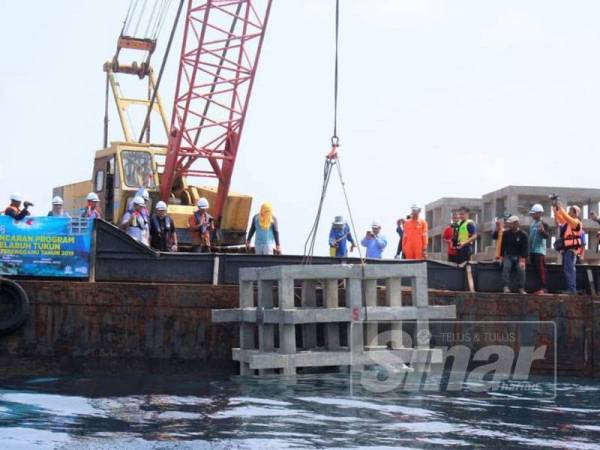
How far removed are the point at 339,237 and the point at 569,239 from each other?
4.54 meters

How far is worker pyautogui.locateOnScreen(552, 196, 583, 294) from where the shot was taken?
18.7 metres

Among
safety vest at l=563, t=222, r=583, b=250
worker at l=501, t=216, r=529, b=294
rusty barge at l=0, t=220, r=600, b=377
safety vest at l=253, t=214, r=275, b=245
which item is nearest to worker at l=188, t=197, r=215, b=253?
safety vest at l=253, t=214, r=275, b=245

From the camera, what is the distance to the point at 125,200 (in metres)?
24.0

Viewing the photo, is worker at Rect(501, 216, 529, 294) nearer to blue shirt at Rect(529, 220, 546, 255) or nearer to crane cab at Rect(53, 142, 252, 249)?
Answer: blue shirt at Rect(529, 220, 546, 255)

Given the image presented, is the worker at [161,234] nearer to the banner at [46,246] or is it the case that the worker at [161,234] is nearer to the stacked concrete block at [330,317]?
the banner at [46,246]

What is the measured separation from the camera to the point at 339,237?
67.5 ft

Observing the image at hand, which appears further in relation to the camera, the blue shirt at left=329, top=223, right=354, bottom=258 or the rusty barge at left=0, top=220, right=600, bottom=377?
the blue shirt at left=329, top=223, right=354, bottom=258

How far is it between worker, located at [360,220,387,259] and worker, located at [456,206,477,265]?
158 centimetres

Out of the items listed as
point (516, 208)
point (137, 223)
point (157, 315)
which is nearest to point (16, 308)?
point (157, 315)

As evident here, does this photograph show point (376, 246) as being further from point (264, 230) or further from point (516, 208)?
point (516, 208)

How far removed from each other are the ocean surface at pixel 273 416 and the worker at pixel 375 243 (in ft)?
15.6

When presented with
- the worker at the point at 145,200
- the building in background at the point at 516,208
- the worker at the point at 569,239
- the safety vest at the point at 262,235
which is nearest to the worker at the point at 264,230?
the safety vest at the point at 262,235

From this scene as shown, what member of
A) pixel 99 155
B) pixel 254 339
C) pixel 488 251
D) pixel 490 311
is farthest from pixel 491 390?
pixel 488 251

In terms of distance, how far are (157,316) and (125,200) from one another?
694 centimetres
